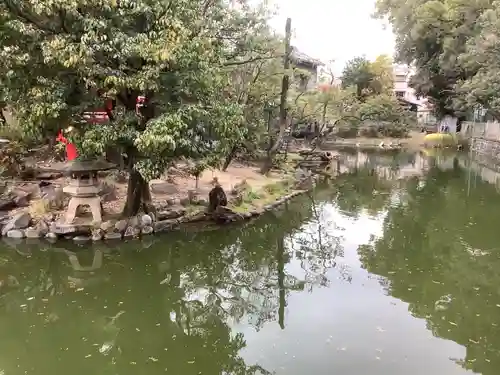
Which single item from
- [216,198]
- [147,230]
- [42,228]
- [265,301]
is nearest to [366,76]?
[216,198]

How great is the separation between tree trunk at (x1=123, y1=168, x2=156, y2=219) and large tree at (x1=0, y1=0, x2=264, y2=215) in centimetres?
61

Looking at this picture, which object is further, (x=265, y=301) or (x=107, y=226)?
(x=107, y=226)

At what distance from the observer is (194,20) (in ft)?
33.2

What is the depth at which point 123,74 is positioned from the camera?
30.1 ft

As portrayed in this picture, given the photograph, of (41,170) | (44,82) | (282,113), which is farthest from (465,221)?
(41,170)

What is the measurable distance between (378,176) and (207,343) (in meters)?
16.9

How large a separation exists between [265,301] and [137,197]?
4.51 metres

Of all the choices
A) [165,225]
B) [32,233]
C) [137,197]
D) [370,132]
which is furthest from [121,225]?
[370,132]

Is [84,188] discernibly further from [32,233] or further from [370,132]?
[370,132]

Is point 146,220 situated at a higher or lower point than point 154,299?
higher

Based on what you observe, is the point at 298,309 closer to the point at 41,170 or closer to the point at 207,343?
the point at 207,343

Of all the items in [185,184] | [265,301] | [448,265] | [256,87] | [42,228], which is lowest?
[265,301]

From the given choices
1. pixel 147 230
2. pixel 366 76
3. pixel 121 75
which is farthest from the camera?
pixel 366 76

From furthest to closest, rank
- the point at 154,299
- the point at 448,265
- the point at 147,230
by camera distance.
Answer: the point at 147,230, the point at 448,265, the point at 154,299
